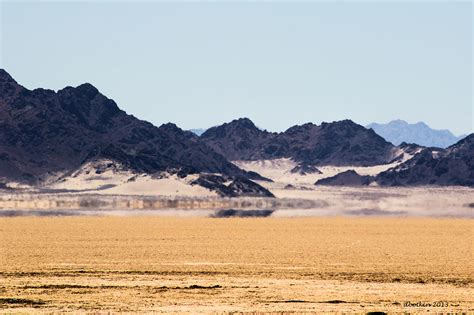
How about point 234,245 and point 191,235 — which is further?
point 191,235

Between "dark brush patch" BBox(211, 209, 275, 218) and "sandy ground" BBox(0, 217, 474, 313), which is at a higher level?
"dark brush patch" BBox(211, 209, 275, 218)

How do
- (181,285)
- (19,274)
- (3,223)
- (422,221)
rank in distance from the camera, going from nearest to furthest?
(181,285)
(19,274)
(3,223)
(422,221)

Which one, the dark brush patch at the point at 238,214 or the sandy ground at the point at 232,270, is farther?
the dark brush patch at the point at 238,214

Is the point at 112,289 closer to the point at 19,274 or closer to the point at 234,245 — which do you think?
the point at 19,274

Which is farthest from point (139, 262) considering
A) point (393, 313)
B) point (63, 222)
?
point (63, 222)

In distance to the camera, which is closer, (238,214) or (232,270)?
(232,270)

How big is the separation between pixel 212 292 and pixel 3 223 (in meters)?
78.8

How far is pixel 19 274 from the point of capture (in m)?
57.0

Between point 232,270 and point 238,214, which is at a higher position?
point 238,214

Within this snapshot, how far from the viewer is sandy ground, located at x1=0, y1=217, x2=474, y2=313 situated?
44.5 m

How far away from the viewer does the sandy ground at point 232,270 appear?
44.5m

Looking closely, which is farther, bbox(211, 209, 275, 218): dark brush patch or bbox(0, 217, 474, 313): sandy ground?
bbox(211, 209, 275, 218): dark brush patch

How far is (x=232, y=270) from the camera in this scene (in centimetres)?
5991

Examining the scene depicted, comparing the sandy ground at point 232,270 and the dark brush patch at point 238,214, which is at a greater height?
the dark brush patch at point 238,214
